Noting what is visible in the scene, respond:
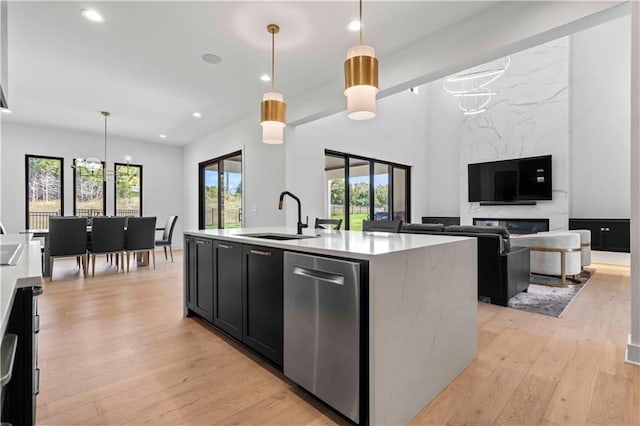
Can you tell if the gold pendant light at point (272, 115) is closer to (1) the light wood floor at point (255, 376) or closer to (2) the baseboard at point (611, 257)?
(1) the light wood floor at point (255, 376)

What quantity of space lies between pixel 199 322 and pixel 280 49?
2.94m

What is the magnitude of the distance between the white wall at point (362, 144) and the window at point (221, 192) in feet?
→ 5.40

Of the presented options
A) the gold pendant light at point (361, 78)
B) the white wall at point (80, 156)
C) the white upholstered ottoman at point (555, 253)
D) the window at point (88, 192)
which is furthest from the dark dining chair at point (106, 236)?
the white upholstered ottoman at point (555, 253)

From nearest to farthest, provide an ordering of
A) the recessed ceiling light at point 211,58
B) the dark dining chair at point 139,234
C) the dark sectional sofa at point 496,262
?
the dark sectional sofa at point 496,262, the recessed ceiling light at point 211,58, the dark dining chair at point 139,234

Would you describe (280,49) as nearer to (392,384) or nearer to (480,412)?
(392,384)

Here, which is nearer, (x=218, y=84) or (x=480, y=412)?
(x=480, y=412)

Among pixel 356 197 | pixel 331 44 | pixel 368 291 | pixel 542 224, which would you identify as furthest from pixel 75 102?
pixel 542 224

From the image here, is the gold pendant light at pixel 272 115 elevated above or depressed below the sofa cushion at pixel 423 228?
above

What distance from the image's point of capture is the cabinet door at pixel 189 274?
3016 millimetres

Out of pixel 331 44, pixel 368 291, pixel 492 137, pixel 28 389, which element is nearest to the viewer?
pixel 28 389

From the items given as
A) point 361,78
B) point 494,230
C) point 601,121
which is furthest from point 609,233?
point 361,78

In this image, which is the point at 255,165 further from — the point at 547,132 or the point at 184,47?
the point at 547,132

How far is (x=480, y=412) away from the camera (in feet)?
5.32

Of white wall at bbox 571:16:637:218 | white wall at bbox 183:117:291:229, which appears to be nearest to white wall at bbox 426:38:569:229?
white wall at bbox 571:16:637:218
